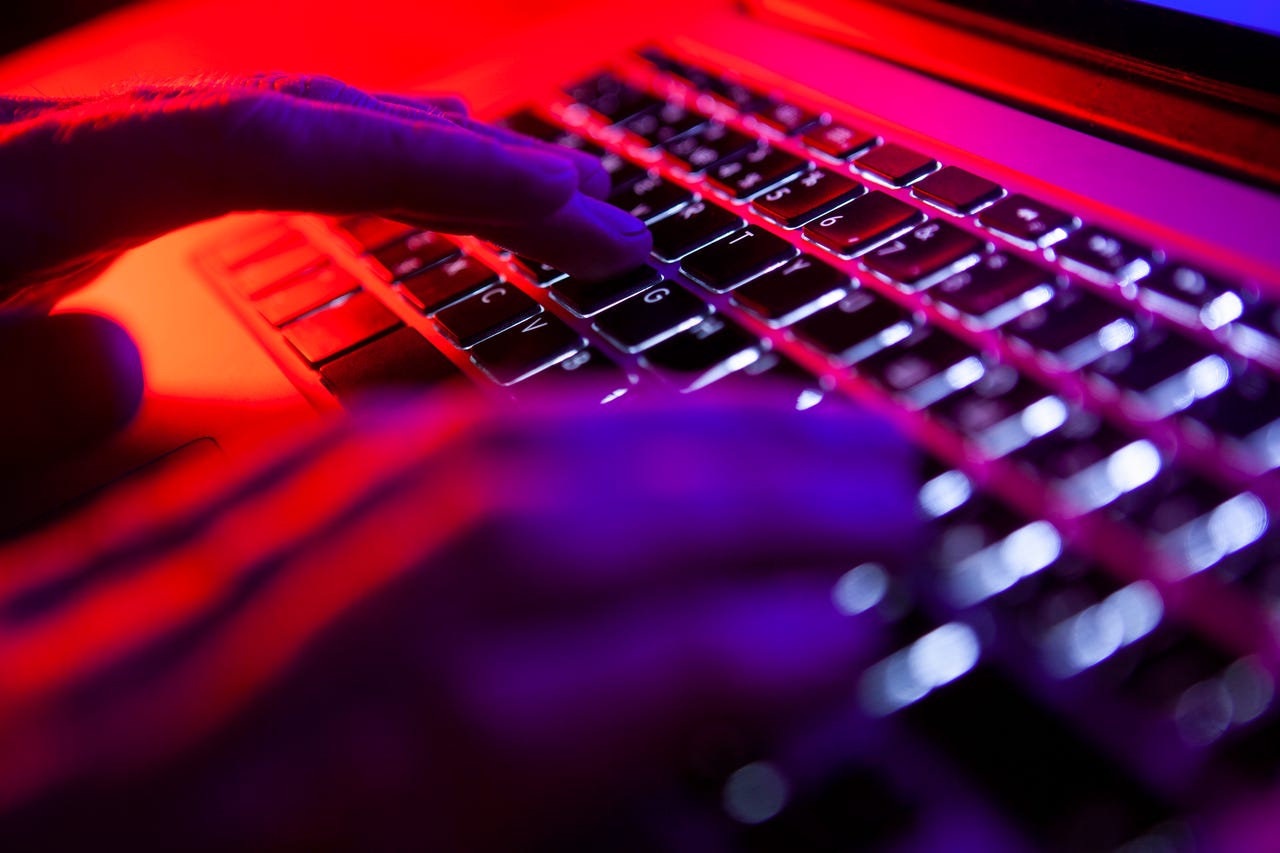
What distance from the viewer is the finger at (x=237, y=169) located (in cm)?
53

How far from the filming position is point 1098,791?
308 millimetres

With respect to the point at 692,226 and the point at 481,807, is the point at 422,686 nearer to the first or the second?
the point at 481,807

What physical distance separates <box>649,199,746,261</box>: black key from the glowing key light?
32 cm

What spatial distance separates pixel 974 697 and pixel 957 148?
1.28 ft

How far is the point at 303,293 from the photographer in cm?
67

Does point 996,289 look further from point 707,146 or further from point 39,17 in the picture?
point 39,17

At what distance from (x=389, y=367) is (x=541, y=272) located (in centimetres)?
12

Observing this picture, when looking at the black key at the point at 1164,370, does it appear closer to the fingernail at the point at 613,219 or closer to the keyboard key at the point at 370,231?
the fingernail at the point at 613,219

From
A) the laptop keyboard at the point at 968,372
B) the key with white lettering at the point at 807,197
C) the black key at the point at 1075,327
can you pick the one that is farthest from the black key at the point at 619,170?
the black key at the point at 1075,327

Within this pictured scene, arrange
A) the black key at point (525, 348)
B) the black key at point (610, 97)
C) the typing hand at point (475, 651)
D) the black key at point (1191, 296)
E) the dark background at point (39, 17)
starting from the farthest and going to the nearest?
the dark background at point (39, 17), the black key at point (610, 97), the black key at point (525, 348), the black key at point (1191, 296), the typing hand at point (475, 651)

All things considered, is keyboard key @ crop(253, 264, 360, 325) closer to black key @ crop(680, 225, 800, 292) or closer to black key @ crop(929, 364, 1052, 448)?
black key @ crop(680, 225, 800, 292)

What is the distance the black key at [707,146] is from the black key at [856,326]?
0.19 m

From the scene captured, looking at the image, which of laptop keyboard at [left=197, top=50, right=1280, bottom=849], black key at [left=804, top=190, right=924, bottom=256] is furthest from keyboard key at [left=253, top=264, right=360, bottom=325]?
black key at [left=804, top=190, right=924, bottom=256]

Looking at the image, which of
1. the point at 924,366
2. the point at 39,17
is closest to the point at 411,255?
the point at 924,366
